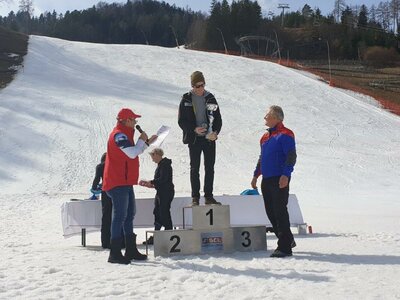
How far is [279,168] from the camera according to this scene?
714 centimetres

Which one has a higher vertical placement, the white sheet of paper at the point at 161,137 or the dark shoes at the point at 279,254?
the white sheet of paper at the point at 161,137

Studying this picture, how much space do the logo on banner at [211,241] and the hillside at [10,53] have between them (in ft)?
73.5

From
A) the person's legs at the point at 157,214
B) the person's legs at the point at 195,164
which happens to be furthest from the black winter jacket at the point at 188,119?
the person's legs at the point at 157,214

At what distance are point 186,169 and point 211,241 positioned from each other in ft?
34.0

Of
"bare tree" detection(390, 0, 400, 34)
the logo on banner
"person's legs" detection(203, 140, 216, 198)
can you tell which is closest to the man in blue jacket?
the logo on banner

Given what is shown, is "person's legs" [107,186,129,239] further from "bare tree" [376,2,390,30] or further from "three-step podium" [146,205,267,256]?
"bare tree" [376,2,390,30]

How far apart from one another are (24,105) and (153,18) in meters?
105

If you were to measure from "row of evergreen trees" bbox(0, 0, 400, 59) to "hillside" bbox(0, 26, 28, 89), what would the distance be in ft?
75.8

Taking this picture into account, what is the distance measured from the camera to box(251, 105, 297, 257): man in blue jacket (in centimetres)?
Answer: 694

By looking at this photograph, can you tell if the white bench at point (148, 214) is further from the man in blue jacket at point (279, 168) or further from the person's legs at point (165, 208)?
the man in blue jacket at point (279, 168)

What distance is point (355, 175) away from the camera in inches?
660

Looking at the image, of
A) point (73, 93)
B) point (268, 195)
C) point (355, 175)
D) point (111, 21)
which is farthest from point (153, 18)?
point (268, 195)

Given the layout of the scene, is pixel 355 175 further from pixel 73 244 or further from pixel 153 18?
pixel 153 18

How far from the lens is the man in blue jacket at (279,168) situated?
273 inches
